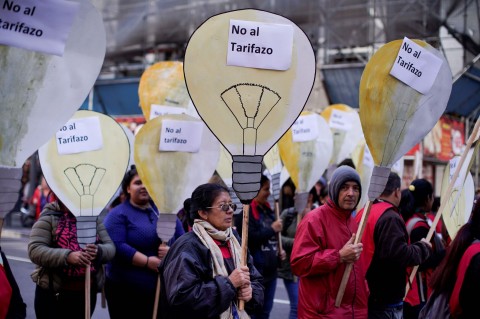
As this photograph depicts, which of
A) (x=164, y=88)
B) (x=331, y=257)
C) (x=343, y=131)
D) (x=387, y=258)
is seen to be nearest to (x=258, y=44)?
(x=331, y=257)

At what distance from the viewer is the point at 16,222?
20391mm

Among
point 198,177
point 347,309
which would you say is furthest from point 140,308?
point 347,309

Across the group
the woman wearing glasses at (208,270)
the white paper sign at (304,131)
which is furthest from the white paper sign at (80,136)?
the white paper sign at (304,131)

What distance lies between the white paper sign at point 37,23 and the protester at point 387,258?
262 centimetres

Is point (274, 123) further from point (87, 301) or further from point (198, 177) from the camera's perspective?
point (87, 301)

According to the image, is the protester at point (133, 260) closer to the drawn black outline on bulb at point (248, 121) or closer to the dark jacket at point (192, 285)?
the dark jacket at point (192, 285)

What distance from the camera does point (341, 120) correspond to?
31.0 ft

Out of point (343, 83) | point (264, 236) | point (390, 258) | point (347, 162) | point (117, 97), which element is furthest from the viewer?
point (117, 97)

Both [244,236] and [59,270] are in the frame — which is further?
[59,270]

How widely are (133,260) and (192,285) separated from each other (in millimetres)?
1607

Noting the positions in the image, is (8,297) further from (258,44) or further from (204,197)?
(258,44)

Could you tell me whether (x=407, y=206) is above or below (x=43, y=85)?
below

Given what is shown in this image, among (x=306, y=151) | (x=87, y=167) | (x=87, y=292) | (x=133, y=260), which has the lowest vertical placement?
(x=87, y=292)

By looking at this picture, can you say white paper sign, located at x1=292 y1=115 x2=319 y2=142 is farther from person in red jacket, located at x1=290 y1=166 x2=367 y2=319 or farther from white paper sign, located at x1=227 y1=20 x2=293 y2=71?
white paper sign, located at x1=227 y1=20 x2=293 y2=71
